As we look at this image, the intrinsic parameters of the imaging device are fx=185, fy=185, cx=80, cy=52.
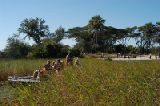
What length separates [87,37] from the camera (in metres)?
60.9

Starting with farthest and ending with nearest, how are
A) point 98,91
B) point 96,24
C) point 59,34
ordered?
point 59,34
point 96,24
point 98,91

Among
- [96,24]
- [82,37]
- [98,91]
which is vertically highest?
[96,24]

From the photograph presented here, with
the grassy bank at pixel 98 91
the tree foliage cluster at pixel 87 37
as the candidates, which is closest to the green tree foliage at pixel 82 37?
the tree foliage cluster at pixel 87 37

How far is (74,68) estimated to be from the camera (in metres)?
6.99

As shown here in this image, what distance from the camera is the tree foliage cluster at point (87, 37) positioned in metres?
34.6

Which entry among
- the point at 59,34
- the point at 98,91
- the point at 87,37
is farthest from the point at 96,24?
the point at 98,91

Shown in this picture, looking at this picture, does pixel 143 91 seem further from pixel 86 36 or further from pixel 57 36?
pixel 57 36

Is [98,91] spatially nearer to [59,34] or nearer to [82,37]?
[82,37]

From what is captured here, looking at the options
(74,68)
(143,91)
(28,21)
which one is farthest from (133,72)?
(28,21)

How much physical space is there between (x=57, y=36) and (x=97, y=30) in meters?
21.0

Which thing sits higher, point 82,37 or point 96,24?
point 96,24

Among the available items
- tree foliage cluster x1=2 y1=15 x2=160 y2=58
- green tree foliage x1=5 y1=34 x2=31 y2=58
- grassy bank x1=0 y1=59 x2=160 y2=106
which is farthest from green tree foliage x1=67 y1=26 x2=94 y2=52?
grassy bank x1=0 y1=59 x2=160 y2=106

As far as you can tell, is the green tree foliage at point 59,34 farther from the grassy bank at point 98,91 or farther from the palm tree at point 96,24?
the grassy bank at point 98,91

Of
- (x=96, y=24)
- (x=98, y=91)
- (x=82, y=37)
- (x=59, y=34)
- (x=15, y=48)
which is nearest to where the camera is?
(x=98, y=91)
